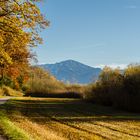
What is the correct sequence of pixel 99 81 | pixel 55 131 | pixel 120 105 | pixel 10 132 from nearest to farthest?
pixel 10 132
pixel 55 131
pixel 120 105
pixel 99 81

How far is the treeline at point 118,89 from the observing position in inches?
1913

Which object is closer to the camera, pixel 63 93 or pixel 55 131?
pixel 55 131

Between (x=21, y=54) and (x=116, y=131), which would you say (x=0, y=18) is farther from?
(x=21, y=54)

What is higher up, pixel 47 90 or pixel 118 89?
pixel 47 90

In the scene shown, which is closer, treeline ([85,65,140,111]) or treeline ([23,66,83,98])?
treeline ([85,65,140,111])

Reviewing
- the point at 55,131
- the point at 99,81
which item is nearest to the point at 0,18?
the point at 55,131

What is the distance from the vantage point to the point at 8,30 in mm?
25547

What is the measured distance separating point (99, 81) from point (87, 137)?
137 ft

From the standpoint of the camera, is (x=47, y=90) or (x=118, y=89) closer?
(x=118, y=89)

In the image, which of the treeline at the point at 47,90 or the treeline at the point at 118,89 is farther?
the treeline at the point at 47,90

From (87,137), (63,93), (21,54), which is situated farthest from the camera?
(63,93)

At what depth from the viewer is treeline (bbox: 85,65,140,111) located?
4859cm

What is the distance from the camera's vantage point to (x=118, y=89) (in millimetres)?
52188

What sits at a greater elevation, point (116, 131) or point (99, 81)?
point (99, 81)
